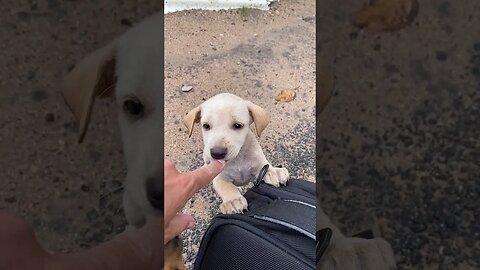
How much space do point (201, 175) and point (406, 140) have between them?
0.43m

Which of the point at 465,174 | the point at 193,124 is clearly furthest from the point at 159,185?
the point at 193,124

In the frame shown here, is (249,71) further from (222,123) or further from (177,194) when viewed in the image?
(177,194)

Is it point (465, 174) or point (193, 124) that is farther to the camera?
point (193, 124)

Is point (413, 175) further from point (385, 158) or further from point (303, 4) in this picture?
point (303, 4)

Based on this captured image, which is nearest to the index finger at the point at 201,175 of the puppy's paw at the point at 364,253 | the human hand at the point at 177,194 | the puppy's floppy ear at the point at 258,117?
the human hand at the point at 177,194

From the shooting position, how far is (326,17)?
523mm

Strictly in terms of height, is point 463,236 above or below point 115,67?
below

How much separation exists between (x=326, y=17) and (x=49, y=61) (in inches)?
10.2

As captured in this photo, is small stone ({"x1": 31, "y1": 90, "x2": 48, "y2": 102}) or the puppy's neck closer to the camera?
small stone ({"x1": 31, "y1": 90, "x2": 48, "y2": 102})

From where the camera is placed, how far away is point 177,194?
79cm

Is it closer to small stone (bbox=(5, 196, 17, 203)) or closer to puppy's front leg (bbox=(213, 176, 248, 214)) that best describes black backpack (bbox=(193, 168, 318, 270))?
puppy's front leg (bbox=(213, 176, 248, 214))

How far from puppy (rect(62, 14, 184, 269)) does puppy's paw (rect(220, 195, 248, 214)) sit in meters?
0.35

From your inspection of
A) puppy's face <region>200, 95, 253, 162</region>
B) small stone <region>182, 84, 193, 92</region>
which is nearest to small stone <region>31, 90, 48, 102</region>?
puppy's face <region>200, 95, 253, 162</region>

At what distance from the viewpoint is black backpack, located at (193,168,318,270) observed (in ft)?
2.37
